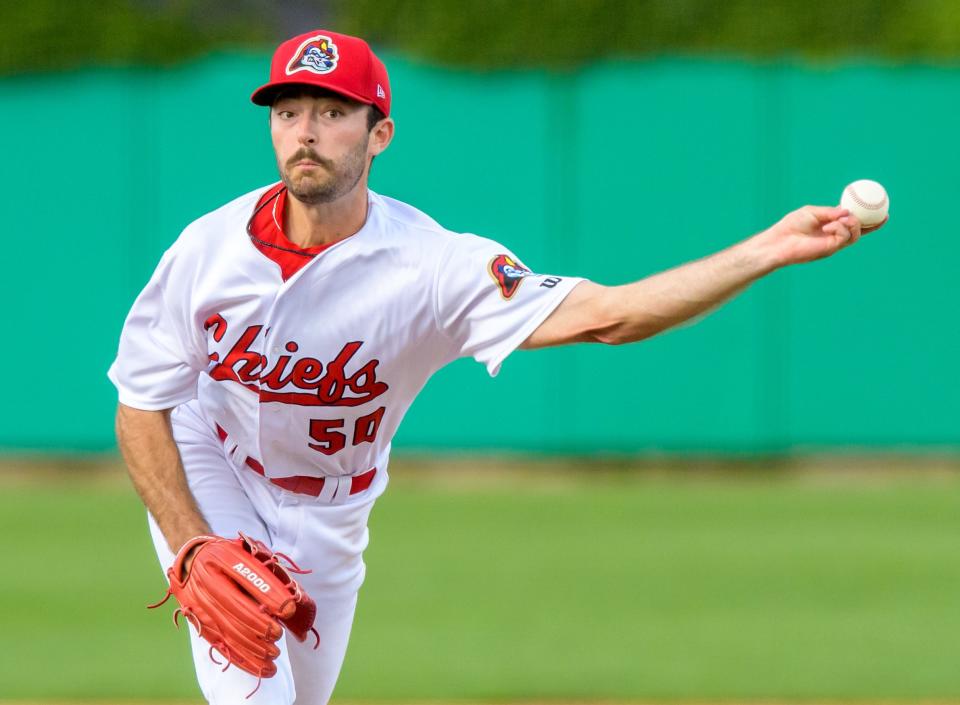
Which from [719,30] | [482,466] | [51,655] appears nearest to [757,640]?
[51,655]

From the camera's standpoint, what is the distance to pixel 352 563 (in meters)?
4.53

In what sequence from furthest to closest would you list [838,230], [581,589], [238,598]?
1. [581,589]
2. [238,598]
3. [838,230]

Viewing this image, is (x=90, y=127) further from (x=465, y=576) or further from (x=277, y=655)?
(x=277, y=655)

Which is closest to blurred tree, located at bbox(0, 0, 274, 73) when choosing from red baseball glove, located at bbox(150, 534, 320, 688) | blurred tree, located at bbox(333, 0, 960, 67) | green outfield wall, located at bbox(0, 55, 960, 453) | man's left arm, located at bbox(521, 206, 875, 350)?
green outfield wall, located at bbox(0, 55, 960, 453)

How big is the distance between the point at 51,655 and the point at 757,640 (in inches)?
120

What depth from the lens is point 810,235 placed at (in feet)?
11.0

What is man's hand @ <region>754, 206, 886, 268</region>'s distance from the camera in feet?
10.8

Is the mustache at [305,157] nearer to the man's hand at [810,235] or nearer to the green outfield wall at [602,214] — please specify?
the man's hand at [810,235]

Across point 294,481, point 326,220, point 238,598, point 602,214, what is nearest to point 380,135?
point 326,220

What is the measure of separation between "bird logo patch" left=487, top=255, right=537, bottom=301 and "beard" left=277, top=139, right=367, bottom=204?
40 centimetres

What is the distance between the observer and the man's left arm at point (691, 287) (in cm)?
332

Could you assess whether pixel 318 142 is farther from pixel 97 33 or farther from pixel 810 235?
A: pixel 97 33

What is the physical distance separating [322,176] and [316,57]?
274mm

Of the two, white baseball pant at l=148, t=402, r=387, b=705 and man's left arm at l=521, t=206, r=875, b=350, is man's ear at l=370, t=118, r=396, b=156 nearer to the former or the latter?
man's left arm at l=521, t=206, r=875, b=350
